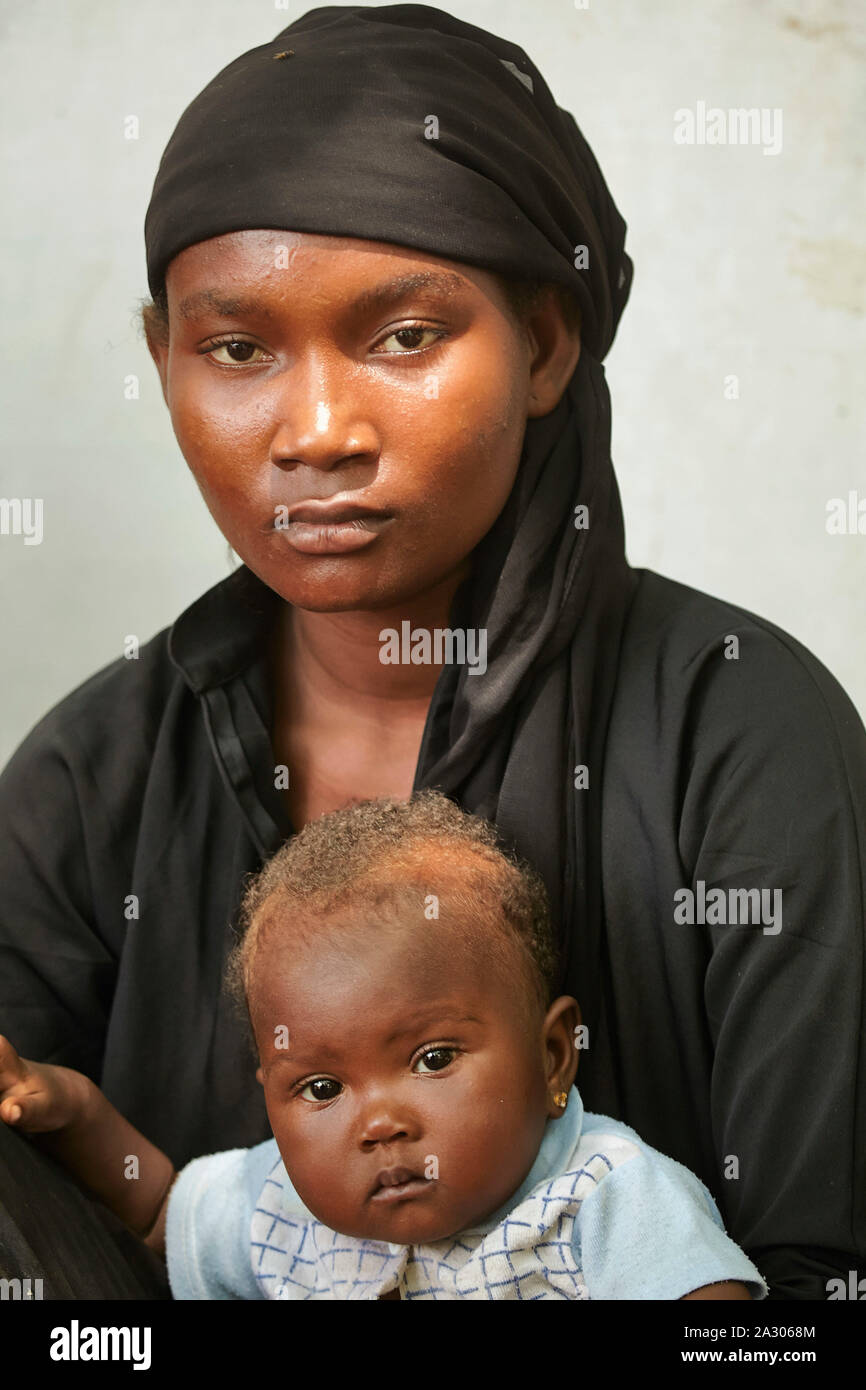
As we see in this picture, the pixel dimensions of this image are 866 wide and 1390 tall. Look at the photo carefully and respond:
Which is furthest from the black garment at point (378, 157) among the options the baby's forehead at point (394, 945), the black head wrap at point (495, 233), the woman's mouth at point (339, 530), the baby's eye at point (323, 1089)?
the baby's eye at point (323, 1089)

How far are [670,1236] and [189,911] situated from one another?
470 mm

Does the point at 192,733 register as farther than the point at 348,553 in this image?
Yes

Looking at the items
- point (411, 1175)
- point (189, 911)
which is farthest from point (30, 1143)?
point (411, 1175)

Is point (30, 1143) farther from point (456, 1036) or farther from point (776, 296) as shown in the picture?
point (776, 296)

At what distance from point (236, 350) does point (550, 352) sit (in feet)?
0.80

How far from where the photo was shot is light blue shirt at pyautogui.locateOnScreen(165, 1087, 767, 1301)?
1157mm

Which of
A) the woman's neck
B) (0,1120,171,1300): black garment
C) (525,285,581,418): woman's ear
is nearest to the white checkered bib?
(0,1120,171,1300): black garment

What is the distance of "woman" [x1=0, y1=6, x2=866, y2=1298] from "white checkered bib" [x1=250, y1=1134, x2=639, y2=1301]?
15cm

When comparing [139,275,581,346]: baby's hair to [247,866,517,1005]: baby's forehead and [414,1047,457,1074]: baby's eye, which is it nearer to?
[247,866,517,1005]: baby's forehead

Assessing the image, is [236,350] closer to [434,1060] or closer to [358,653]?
[358,653]

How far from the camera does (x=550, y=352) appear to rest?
1356mm

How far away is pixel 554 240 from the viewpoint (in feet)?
4.27

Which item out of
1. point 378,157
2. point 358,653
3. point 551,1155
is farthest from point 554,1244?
point 378,157

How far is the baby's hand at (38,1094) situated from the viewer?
1277 millimetres
